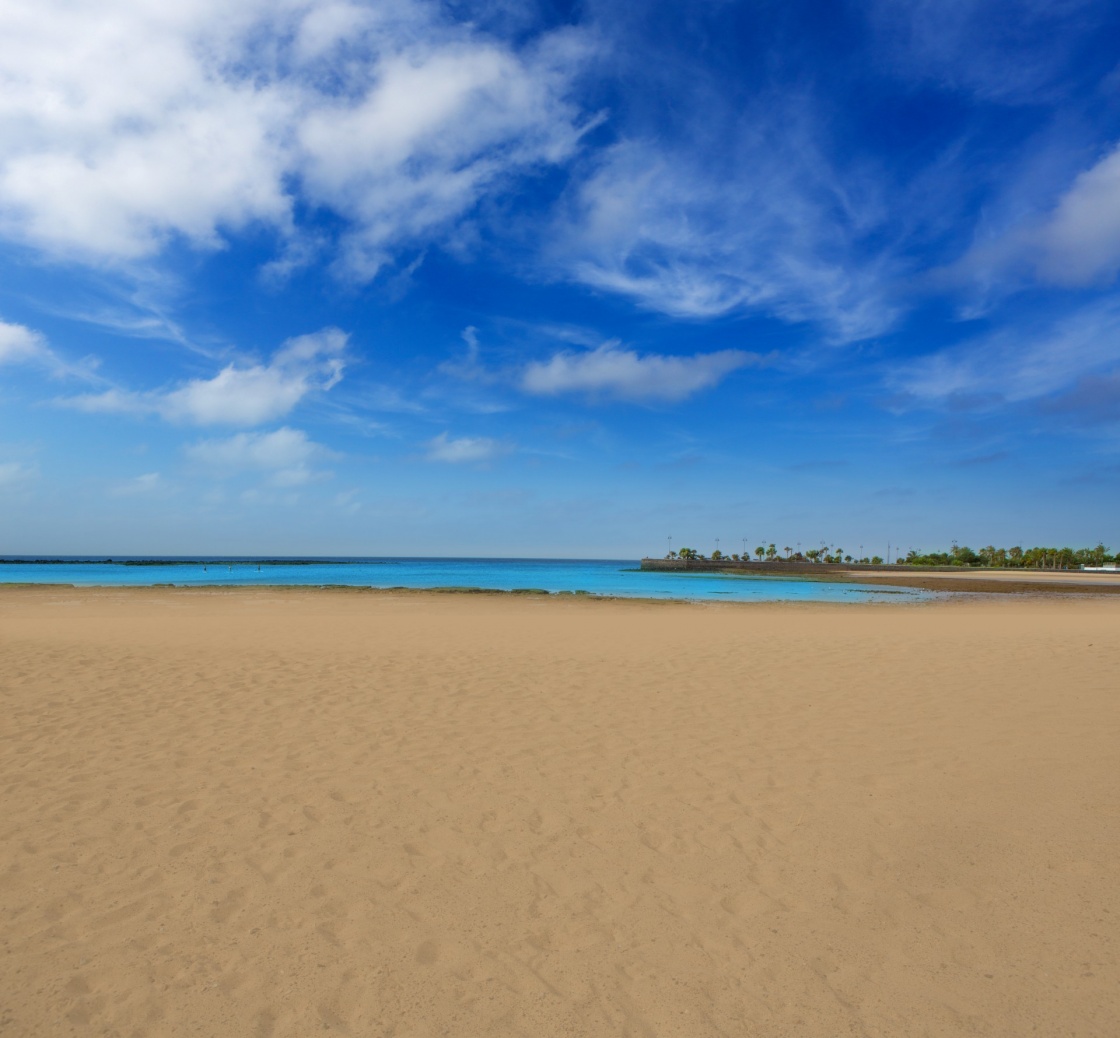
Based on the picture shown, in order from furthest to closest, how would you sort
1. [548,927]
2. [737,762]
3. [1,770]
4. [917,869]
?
[737,762] < [1,770] < [917,869] < [548,927]

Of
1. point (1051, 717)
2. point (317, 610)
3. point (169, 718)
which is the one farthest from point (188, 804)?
point (317, 610)

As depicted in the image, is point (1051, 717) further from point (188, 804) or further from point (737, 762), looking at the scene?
point (188, 804)

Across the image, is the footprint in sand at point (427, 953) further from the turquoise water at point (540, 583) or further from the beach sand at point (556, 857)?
the turquoise water at point (540, 583)

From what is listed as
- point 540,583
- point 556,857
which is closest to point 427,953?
point 556,857

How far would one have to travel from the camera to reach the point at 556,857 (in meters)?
5.14

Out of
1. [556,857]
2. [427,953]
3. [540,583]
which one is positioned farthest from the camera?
[540,583]

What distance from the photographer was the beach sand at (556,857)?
3.58 m

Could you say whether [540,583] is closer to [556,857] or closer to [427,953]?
[556,857]

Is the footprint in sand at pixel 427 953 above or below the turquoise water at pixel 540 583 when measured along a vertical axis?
below

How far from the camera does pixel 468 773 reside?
22.8ft

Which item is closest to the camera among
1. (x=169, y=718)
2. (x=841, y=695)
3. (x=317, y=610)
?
(x=169, y=718)

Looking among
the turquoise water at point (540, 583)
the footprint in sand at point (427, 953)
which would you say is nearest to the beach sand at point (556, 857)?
the footprint in sand at point (427, 953)

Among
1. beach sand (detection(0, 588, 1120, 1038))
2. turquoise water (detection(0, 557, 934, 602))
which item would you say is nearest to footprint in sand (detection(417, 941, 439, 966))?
beach sand (detection(0, 588, 1120, 1038))

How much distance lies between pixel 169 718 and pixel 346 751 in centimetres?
322
